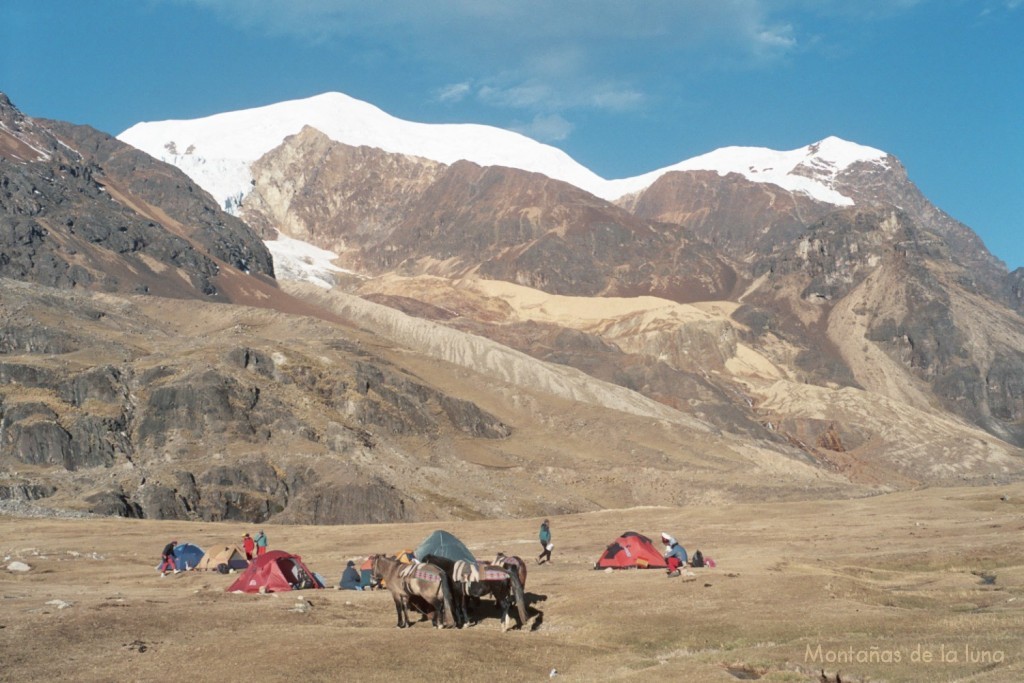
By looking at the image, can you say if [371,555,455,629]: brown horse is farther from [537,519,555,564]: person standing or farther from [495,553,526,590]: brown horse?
[537,519,555,564]: person standing

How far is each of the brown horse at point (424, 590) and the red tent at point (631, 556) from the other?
15390 mm

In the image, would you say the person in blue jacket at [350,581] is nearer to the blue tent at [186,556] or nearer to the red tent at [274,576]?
the red tent at [274,576]

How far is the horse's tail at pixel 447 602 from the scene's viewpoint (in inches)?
1113

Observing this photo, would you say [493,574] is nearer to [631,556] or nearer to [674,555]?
[674,555]

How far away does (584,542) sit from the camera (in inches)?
2163

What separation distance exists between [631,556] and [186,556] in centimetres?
2066

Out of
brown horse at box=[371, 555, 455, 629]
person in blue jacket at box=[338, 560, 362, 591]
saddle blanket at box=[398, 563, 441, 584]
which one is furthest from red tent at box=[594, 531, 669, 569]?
saddle blanket at box=[398, 563, 441, 584]

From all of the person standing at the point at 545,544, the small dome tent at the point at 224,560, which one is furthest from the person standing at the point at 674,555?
the small dome tent at the point at 224,560

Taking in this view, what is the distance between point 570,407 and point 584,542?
9608 cm

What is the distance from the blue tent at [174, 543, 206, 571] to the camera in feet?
144

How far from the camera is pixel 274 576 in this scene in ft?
121

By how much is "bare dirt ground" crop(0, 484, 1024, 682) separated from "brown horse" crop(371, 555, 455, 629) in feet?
2.40

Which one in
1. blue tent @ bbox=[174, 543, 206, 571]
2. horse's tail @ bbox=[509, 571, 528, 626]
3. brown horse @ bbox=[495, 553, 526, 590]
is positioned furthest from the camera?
blue tent @ bbox=[174, 543, 206, 571]

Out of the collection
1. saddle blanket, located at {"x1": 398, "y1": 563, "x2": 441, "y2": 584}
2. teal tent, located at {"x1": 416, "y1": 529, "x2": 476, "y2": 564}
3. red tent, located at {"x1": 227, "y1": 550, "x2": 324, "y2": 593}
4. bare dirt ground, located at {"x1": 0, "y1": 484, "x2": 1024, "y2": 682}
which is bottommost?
bare dirt ground, located at {"x1": 0, "y1": 484, "x2": 1024, "y2": 682}
